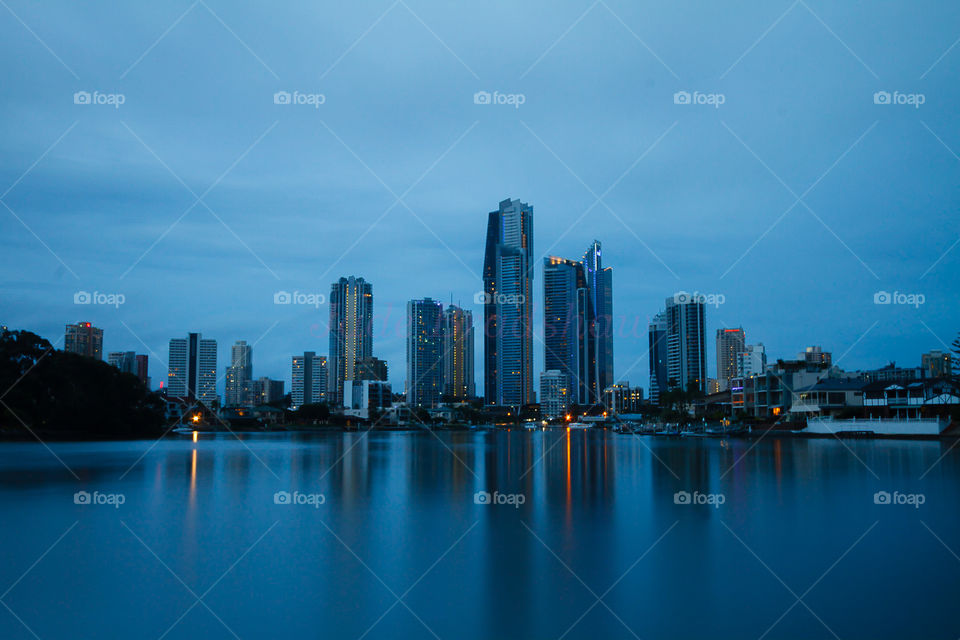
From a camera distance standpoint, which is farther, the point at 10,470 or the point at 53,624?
the point at 10,470

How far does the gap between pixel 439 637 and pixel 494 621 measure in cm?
77

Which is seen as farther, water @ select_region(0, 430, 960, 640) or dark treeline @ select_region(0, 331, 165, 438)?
dark treeline @ select_region(0, 331, 165, 438)

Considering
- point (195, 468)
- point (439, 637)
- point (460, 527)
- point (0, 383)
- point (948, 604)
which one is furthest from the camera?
point (0, 383)

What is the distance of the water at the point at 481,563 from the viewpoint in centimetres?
895

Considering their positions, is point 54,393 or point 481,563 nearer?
point 481,563

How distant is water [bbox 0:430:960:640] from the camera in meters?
8.95

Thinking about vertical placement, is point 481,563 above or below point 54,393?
below

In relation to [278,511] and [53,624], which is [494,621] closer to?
[53,624]

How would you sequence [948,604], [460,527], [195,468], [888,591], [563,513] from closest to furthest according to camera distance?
[948,604]
[888,591]
[460,527]
[563,513]
[195,468]

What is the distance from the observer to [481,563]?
A: 11836mm

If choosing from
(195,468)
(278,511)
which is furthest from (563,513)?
(195,468)

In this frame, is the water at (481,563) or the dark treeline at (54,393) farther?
the dark treeline at (54,393)

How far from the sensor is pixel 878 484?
76.2 feet

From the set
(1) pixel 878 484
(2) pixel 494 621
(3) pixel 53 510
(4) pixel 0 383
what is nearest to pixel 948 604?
(2) pixel 494 621
